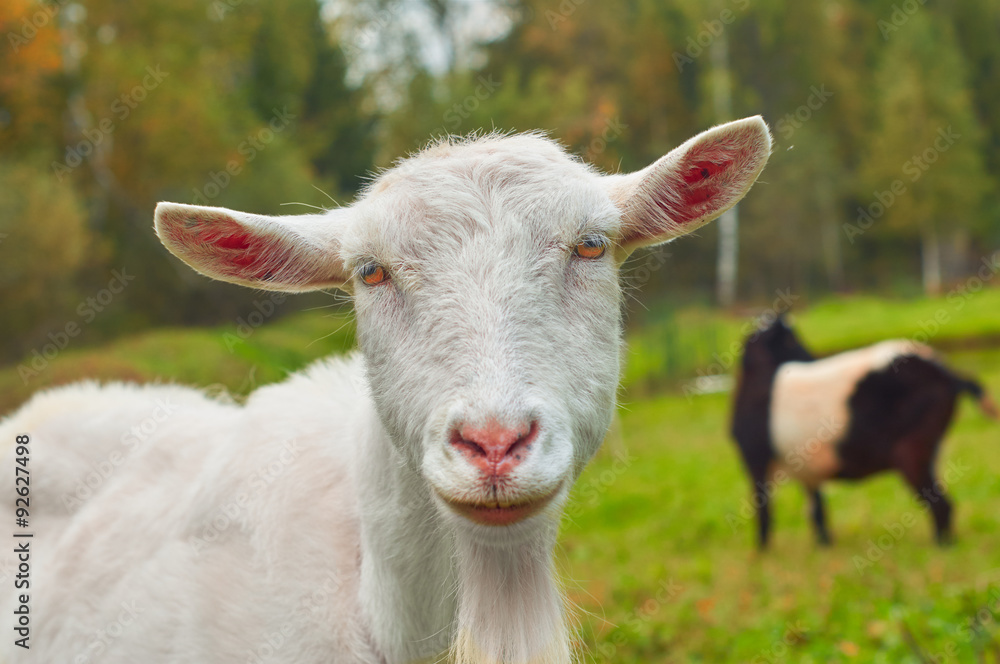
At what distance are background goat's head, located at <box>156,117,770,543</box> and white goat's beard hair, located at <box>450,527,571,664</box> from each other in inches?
6.1

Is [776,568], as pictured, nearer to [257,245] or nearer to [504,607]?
[504,607]

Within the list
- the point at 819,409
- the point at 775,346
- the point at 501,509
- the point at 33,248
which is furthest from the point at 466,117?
the point at 501,509

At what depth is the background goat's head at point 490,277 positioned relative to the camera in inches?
75.1

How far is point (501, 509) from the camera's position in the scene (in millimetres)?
1927

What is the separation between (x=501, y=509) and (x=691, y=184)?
1260 millimetres

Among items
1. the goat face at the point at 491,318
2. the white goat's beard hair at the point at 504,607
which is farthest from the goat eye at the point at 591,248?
the white goat's beard hair at the point at 504,607

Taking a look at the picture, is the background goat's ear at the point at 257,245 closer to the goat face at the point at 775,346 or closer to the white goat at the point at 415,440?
the white goat at the point at 415,440

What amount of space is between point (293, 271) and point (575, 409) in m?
1.09

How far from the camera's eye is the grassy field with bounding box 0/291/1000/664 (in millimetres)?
4574

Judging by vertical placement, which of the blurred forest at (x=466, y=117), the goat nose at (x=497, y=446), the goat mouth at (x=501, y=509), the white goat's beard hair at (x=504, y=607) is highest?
the blurred forest at (x=466, y=117)

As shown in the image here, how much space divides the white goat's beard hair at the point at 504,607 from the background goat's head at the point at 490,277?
154mm

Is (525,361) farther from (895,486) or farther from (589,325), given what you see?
(895,486)

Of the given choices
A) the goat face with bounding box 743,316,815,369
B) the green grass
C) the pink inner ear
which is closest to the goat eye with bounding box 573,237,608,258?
the pink inner ear

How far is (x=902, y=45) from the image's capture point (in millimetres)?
29984
